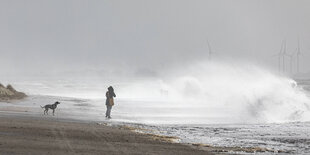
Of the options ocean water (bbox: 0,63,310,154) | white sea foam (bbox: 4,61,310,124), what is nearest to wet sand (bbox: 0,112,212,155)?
ocean water (bbox: 0,63,310,154)

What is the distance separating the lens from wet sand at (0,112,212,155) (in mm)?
14219

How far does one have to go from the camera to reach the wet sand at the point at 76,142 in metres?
14.2

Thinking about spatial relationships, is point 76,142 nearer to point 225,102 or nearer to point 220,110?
point 220,110

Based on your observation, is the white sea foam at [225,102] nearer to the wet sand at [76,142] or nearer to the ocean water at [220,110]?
the ocean water at [220,110]

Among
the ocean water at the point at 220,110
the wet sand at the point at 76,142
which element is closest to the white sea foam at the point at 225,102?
the ocean water at the point at 220,110

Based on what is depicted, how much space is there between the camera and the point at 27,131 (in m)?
18.3

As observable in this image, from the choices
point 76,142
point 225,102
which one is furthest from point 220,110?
point 76,142

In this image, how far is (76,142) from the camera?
16297 millimetres

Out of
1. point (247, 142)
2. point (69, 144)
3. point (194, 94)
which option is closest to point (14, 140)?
point (69, 144)

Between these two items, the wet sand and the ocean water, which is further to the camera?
the ocean water

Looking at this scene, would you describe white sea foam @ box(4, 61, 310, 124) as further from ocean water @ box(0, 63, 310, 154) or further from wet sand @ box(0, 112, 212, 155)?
wet sand @ box(0, 112, 212, 155)

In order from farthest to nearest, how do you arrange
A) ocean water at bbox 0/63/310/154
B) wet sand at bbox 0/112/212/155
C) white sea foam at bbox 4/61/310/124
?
white sea foam at bbox 4/61/310/124, ocean water at bbox 0/63/310/154, wet sand at bbox 0/112/212/155

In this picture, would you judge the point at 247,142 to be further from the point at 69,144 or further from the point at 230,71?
the point at 230,71

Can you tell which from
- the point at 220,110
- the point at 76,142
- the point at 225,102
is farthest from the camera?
the point at 225,102
